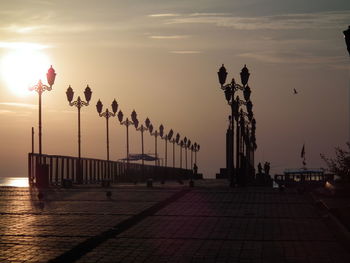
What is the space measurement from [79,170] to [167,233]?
36.8 m

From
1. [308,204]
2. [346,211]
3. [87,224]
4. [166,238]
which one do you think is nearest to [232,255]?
[166,238]

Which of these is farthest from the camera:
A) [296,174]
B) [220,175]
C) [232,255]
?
[220,175]

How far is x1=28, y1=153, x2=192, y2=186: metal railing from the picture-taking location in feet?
146

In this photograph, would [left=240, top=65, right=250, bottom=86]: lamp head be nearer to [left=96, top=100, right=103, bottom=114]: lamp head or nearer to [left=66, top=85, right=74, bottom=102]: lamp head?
[left=66, top=85, right=74, bottom=102]: lamp head

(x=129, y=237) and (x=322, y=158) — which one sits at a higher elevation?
(x=322, y=158)

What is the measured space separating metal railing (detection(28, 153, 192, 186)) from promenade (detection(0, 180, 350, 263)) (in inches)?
780

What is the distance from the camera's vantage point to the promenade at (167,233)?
496 inches

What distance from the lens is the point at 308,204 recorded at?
2525cm

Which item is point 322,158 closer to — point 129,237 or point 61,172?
point 129,237

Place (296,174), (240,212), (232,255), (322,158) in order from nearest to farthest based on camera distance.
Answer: (232,255) < (240,212) < (322,158) < (296,174)

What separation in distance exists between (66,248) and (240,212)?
363 inches

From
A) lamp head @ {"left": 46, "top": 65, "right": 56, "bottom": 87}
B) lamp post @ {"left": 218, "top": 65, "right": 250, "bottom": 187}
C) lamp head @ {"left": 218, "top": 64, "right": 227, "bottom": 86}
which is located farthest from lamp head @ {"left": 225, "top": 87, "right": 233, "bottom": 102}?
lamp head @ {"left": 46, "top": 65, "right": 56, "bottom": 87}

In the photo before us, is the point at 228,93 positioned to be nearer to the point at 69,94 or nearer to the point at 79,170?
the point at 69,94

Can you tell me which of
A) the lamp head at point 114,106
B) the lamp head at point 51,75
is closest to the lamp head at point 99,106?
the lamp head at point 114,106
